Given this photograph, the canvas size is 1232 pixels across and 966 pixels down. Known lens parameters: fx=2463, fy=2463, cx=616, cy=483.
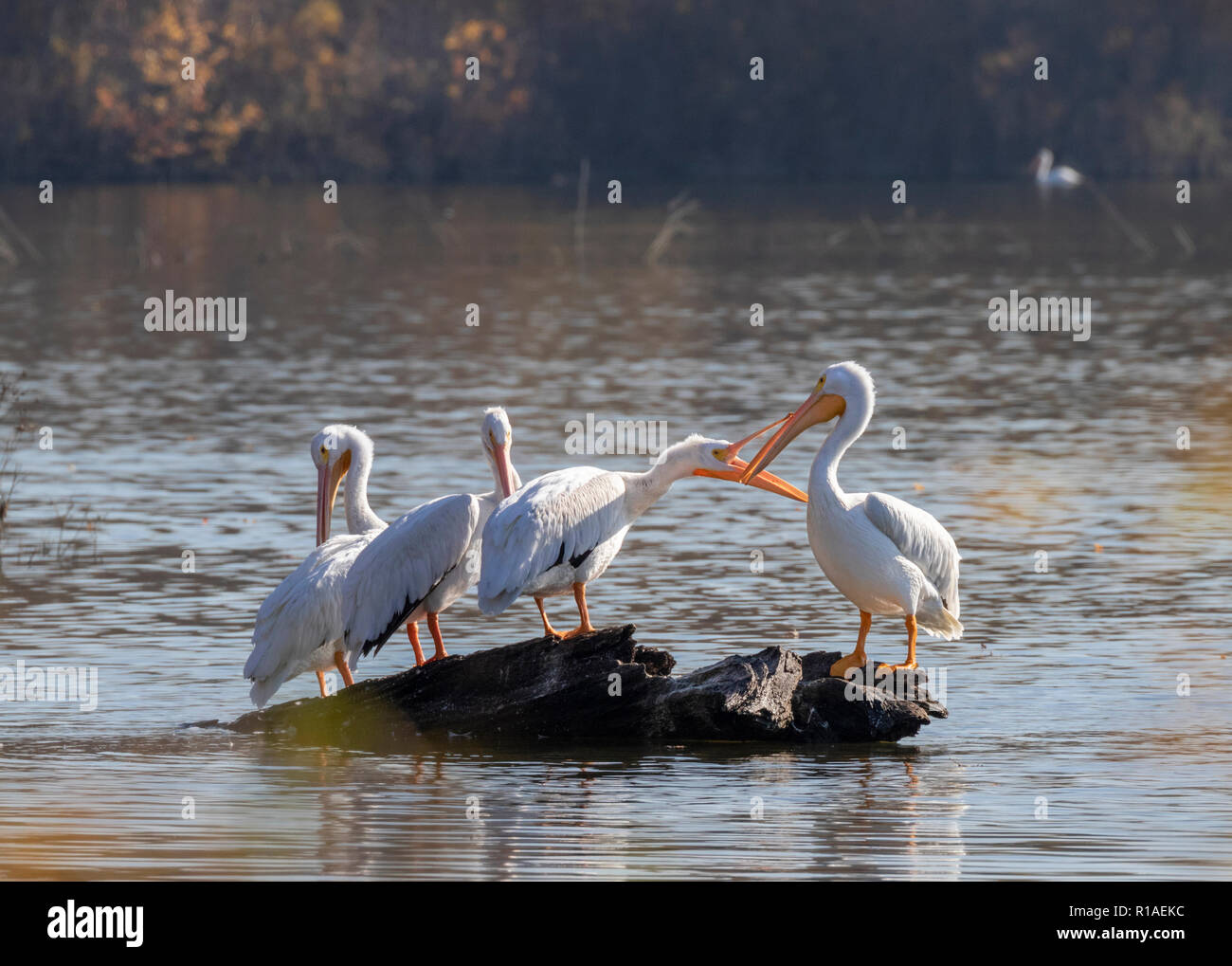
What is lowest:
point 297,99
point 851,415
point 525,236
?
point 851,415

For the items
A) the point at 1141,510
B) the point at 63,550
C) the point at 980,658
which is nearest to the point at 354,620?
the point at 980,658

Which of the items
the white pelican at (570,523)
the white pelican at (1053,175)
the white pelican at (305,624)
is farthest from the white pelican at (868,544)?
the white pelican at (1053,175)

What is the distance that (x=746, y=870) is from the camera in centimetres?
859

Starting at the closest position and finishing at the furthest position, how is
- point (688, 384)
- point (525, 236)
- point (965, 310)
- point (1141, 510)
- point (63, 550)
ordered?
point (63, 550) → point (1141, 510) → point (688, 384) → point (965, 310) → point (525, 236)

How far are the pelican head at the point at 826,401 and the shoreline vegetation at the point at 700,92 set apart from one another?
54.8 metres

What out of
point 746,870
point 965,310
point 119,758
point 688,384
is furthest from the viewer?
point 965,310

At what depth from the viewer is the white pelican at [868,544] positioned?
34.7ft

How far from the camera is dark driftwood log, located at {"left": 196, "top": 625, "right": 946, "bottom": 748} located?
10414 millimetres

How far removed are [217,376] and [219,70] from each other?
42.1m

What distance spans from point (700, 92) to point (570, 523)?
6202cm

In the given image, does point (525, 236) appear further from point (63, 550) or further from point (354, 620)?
point (354, 620)

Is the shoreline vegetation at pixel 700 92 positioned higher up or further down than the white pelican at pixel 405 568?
higher up

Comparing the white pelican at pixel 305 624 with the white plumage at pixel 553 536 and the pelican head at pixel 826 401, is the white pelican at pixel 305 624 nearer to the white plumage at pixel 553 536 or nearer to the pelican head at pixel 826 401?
the white plumage at pixel 553 536

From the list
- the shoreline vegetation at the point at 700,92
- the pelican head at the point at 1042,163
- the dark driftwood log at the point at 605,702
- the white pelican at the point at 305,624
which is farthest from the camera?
the shoreline vegetation at the point at 700,92
